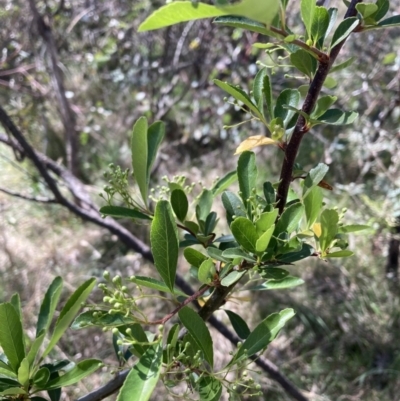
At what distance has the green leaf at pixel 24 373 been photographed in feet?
1.24

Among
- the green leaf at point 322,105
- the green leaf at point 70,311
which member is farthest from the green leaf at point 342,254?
the green leaf at point 70,311

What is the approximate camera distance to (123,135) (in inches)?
93.8

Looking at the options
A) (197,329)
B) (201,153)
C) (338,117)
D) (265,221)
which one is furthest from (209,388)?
→ (201,153)

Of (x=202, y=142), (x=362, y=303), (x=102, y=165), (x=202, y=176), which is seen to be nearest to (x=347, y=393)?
(x=362, y=303)

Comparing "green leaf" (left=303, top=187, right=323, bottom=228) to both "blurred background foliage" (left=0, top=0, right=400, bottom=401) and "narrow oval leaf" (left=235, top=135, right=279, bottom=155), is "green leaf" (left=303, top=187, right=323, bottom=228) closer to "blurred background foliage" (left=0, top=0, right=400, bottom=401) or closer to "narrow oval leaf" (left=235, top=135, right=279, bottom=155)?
"narrow oval leaf" (left=235, top=135, right=279, bottom=155)

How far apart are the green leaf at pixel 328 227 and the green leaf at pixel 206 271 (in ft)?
0.36

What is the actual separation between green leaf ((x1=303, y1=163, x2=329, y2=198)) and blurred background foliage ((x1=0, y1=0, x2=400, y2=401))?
81cm

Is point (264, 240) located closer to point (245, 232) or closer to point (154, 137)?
point (245, 232)

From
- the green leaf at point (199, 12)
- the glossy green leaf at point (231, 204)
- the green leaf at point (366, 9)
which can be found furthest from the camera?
the glossy green leaf at point (231, 204)

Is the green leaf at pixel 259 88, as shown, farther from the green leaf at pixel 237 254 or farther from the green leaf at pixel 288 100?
the green leaf at pixel 237 254

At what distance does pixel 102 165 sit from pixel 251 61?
Answer: 3.11 feet

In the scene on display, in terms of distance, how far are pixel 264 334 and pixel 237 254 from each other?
0.09m

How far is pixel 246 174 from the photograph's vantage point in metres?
0.42

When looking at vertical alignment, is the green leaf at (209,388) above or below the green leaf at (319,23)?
below
